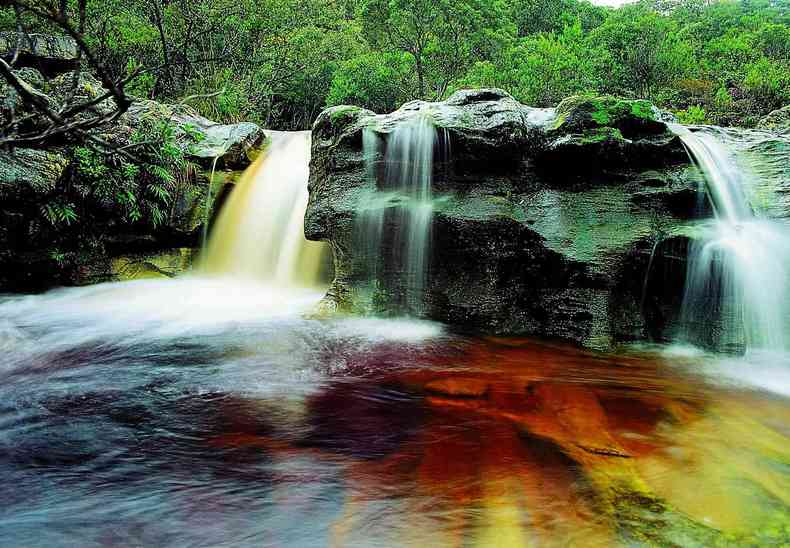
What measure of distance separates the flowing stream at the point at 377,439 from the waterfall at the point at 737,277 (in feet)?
1.79

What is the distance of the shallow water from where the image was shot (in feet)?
7.35

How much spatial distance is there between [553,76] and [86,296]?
45.2 feet

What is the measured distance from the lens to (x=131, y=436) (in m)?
3.20

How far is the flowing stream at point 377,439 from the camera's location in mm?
2242

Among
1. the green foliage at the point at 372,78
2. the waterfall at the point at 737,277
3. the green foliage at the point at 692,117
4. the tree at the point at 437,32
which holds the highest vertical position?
the tree at the point at 437,32

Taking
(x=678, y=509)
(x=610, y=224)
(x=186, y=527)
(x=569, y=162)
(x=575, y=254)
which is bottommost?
(x=186, y=527)

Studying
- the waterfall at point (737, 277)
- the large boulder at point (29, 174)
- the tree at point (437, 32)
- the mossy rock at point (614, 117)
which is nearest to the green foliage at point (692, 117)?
the tree at point (437, 32)

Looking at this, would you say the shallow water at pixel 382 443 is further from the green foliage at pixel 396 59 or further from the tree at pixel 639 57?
the tree at pixel 639 57

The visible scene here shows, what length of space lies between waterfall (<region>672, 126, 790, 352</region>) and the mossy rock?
0.93 m

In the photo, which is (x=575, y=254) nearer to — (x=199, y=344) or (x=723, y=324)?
(x=723, y=324)

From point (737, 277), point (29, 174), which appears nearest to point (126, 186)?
point (29, 174)

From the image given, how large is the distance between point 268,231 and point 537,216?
5.30m

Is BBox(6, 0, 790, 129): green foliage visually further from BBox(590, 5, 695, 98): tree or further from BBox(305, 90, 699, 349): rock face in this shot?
BBox(305, 90, 699, 349): rock face

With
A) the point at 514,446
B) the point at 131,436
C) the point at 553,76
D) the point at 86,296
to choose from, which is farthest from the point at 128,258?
the point at 553,76
